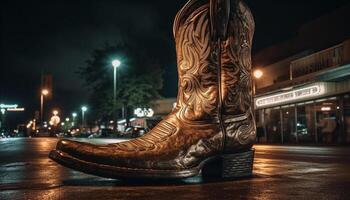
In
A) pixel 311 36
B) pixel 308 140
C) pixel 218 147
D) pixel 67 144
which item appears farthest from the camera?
pixel 311 36

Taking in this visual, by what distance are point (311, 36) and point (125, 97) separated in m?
16.6

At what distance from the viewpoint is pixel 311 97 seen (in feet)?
68.5

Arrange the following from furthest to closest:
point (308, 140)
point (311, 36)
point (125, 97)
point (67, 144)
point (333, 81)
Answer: point (125, 97)
point (311, 36)
point (308, 140)
point (333, 81)
point (67, 144)

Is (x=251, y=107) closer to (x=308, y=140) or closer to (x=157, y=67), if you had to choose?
(x=308, y=140)

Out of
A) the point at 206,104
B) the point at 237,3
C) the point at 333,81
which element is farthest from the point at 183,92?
the point at 333,81

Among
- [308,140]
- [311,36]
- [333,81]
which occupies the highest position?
[311,36]

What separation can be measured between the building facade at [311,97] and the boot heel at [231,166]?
1513cm

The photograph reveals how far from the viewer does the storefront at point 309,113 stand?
19234 mm

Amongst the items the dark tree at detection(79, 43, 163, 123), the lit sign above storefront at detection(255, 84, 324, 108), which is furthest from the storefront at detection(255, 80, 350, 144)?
the dark tree at detection(79, 43, 163, 123)

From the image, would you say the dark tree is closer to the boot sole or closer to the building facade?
the building facade

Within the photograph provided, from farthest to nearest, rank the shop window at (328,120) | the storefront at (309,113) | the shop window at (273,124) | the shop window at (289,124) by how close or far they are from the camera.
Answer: the shop window at (273,124)
the shop window at (289,124)
the shop window at (328,120)
the storefront at (309,113)

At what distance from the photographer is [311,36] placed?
89.0 ft

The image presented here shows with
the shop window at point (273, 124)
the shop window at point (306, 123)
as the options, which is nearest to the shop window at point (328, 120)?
the shop window at point (306, 123)

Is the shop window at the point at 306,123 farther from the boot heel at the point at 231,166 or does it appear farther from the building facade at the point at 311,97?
the boot heel at the point at 231,166
